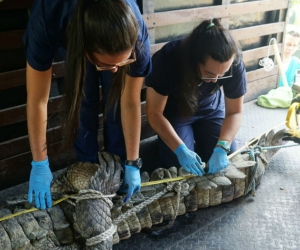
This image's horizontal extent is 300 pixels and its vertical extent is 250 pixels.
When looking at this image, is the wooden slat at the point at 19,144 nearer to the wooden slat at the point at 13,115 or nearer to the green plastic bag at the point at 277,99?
the wooden slat at the point at 13,115

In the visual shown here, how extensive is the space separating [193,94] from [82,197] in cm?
72

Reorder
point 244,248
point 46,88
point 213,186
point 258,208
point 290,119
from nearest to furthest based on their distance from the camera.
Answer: point 46,88
point 244,248
point 213,186
point 258,208
point 290,119

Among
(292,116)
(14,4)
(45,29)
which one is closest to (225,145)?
(292,116)

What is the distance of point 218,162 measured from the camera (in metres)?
1.65

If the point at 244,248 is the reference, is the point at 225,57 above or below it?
above

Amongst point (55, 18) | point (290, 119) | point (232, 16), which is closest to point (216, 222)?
point (290, 119)

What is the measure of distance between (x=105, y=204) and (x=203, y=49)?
74 centimetres

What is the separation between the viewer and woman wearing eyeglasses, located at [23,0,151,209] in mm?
954

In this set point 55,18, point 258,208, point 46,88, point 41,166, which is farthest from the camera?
point 258,208

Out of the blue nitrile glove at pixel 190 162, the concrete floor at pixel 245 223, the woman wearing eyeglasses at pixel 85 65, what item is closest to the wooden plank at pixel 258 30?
the concrete floor at pixel 245 223

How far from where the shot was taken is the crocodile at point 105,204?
1.24 metres

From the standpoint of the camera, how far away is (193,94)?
1657 millimetres

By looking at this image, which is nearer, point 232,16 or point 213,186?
point 213,186

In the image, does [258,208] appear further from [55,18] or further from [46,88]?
[55,18]
